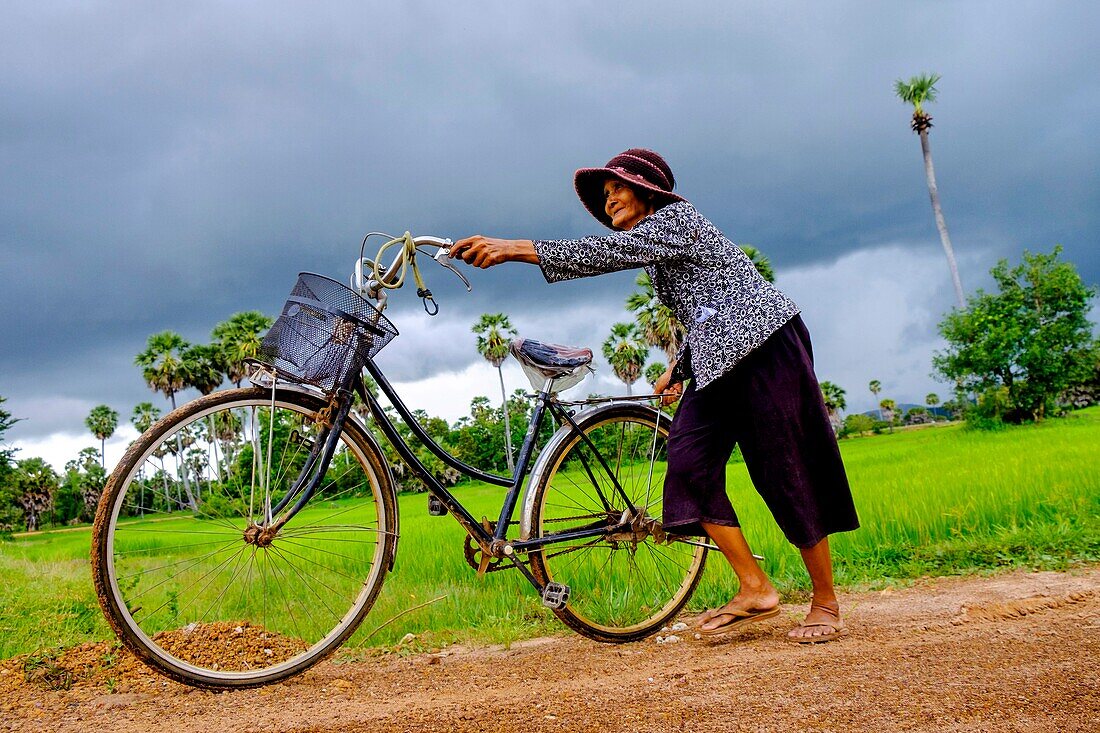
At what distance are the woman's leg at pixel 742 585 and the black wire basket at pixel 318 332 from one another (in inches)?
63.5

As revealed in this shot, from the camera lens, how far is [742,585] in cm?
331

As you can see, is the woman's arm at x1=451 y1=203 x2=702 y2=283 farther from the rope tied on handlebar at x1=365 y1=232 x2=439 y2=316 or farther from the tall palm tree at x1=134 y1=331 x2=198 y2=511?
the tall palm tree at x1=134 y1=331 x2=198 y2=511

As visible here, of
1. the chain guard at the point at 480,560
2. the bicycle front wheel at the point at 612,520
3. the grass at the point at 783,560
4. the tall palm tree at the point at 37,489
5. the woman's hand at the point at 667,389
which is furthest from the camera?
the tall palm tree at the point at 37,489

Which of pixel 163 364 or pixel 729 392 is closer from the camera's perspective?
pixel 729 392

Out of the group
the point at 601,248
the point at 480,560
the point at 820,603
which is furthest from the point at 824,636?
the point at 601,248

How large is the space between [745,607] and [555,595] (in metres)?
0.79

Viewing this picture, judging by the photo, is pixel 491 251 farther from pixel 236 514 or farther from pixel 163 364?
pixel 163 364

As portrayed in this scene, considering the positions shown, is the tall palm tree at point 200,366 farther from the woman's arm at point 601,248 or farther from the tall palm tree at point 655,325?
the woman's arm at point 601,248

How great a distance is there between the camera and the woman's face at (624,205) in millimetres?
3354

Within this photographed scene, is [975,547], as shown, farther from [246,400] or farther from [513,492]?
[246,400]

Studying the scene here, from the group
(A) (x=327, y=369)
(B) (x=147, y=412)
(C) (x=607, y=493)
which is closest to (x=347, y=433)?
(A) (x=327, y=369)

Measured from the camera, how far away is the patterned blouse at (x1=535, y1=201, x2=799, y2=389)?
2986 mm

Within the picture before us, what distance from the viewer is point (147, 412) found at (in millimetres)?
53844

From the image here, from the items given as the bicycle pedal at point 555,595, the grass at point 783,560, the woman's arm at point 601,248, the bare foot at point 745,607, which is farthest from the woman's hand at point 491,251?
the bare foot at point 745,607
